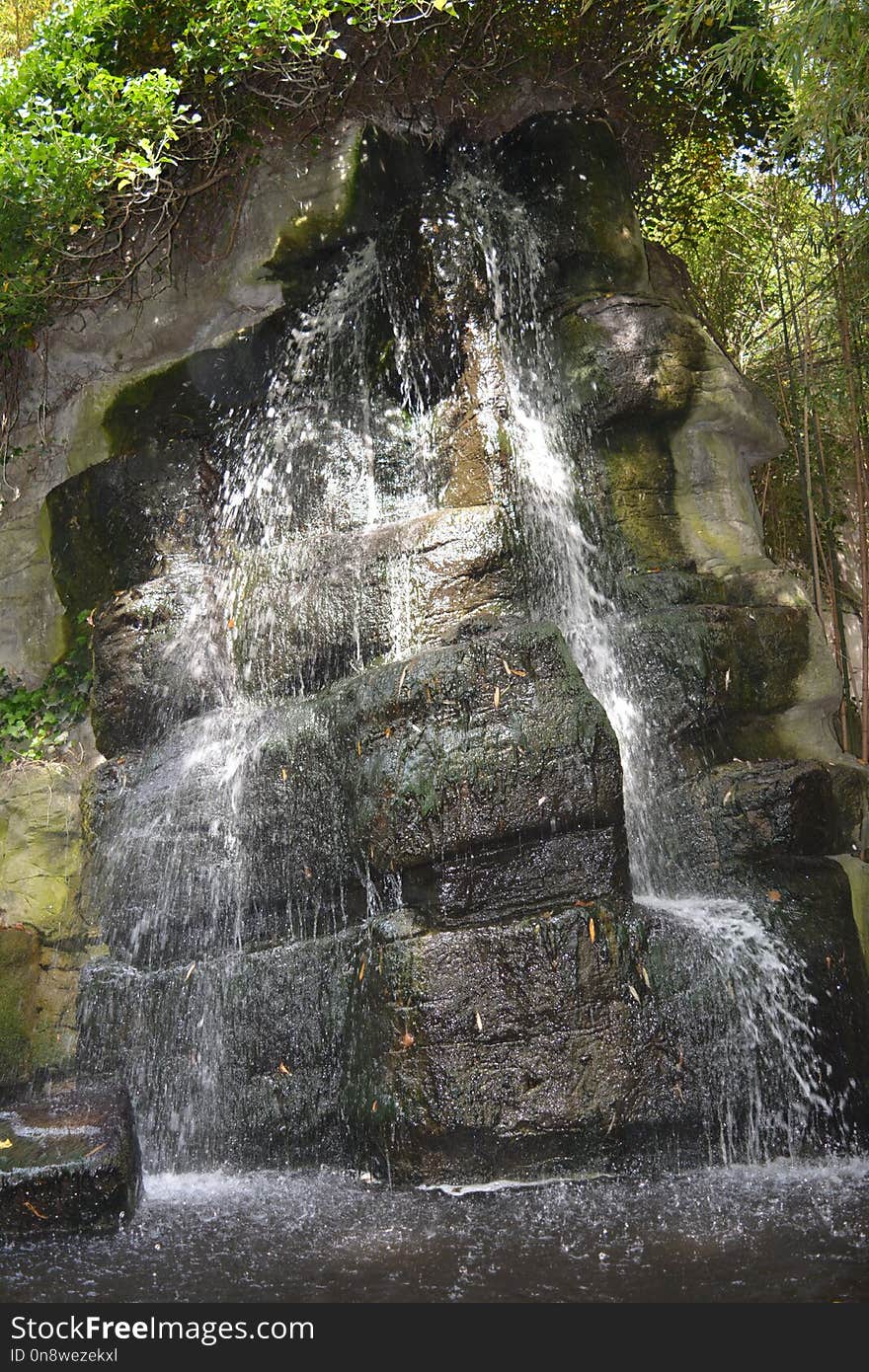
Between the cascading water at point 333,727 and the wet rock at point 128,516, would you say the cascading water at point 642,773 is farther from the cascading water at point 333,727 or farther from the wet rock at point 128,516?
the wet rock at point 128,516

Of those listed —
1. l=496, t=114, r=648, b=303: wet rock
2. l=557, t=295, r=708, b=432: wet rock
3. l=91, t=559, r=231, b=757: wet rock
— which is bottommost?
l=91, t=559, r=231, b=757: wet rock

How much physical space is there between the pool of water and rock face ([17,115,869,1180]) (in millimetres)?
256

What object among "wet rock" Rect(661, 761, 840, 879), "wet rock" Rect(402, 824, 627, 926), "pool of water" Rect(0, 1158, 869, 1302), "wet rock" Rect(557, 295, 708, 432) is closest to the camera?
"pool of water" Rect(0, 1158, 869, 1302)

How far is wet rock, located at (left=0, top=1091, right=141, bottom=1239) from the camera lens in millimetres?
3457

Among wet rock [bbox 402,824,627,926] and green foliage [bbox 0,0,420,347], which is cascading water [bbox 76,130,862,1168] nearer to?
wet rock [bbox 402,824,627,926]

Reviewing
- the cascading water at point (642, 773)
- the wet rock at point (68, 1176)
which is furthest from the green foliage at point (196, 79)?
the wet rock at point (68, 1176)

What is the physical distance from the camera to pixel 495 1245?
9.87ft

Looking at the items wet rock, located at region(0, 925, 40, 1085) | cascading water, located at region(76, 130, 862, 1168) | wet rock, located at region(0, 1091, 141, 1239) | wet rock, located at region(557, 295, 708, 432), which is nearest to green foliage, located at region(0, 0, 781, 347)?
cascading water, located at region(76, 130, 862, 1168)

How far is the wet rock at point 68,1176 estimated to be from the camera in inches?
136

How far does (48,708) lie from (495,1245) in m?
4.64

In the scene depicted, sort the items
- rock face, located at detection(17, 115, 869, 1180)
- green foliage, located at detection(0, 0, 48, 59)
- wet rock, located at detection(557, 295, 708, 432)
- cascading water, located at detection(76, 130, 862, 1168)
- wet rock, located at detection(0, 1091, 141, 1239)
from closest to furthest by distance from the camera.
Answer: wet rock, located at detection(0, 1091, 141, 1239)
rock face, located at detection(17, 115, 869, 1180)
cascading water, located at detection(76, 130, 862, 1168)
wet rock, located at detection(557, 295, 708, 432)
green foliage, located at detection(0, 0, 48, 59)

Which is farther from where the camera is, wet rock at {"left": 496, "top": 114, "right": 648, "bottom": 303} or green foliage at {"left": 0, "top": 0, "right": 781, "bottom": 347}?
wet rock at {"left": 496, "top": 114, "right": 648, "bottom": 303}

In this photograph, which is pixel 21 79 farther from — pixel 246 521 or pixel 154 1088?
pixel 154 1088

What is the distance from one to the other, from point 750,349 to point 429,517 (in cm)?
578
